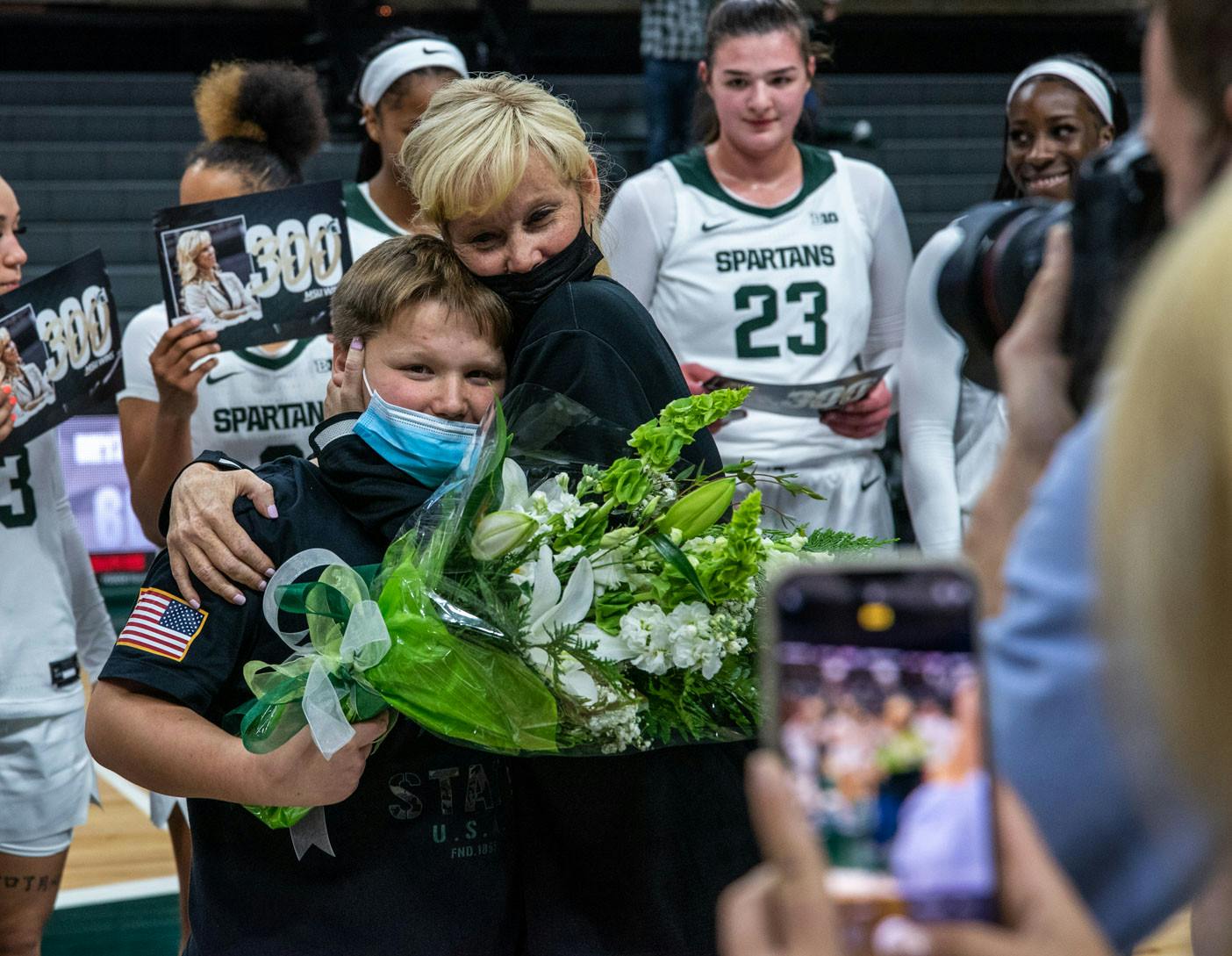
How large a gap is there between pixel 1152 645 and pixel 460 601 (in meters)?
0.90

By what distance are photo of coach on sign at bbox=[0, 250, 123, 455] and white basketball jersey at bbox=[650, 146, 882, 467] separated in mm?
1245

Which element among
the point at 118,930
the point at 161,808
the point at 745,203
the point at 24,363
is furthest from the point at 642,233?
the point at 118,930

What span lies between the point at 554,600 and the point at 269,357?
6.25 feet

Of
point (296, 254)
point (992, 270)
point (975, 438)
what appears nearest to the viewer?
point (992, 270)

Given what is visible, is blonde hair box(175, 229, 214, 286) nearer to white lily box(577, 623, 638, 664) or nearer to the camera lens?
white lily box(577, 623, 638, 664)

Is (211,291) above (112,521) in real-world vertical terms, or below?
above

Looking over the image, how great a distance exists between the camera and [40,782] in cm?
299

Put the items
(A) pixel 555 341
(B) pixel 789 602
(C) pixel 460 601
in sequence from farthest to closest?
(A) pixel 555 341
(C) pixel 460 601
(B) pixel 789 602

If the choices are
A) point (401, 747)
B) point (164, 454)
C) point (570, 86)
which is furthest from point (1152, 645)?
point (570, 86)

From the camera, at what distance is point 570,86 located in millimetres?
10953

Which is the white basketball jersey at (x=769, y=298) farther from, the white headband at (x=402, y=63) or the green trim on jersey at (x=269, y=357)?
the green trim on jersey at (x=269, y=357)

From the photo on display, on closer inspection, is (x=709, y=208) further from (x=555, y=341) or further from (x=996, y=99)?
(x=996, y=99)

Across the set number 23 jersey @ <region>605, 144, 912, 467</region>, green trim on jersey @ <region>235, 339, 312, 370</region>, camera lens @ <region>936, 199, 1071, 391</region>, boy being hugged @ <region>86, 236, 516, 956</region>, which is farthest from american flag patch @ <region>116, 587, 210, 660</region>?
number 23 jersey @ <region>605, 144, 912, 467</region>

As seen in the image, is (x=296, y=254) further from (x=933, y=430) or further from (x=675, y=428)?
(x=675, y=428)
